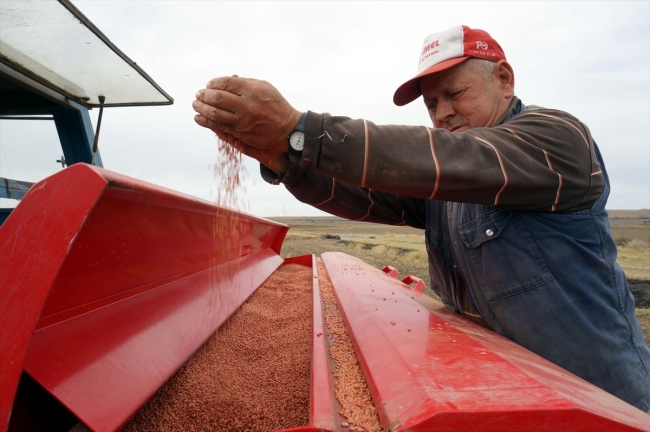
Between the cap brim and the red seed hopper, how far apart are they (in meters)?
1.13

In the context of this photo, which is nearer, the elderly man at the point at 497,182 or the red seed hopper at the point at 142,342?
the red seed hopper at the point at 142,342

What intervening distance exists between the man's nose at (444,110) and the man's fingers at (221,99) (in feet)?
Answer: 3.77

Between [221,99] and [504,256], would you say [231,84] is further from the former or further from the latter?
[504,256]

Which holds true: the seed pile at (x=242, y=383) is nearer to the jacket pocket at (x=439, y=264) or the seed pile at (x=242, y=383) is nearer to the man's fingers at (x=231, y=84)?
the jacket pocket at (x=439, y=264)

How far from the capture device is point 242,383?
130 cm

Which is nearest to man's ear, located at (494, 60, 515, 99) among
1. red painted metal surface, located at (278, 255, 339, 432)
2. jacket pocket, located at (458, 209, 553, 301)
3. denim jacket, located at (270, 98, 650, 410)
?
denim jacket, located at (270, 98, 650, 410)

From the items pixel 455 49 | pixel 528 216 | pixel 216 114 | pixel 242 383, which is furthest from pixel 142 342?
pixel 455 49

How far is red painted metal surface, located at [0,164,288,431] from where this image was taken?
0.76 m

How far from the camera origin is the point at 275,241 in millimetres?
5270

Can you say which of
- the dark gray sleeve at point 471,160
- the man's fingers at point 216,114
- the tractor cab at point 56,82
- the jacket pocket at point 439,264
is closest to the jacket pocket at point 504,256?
the dark gray sleeve at point 471,160

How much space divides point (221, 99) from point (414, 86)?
122 centimetres

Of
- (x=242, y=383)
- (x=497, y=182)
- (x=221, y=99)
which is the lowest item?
(x=242, y=383)

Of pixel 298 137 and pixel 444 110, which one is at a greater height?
pixel 444 110

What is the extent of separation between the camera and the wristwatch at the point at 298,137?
49.6 inches
